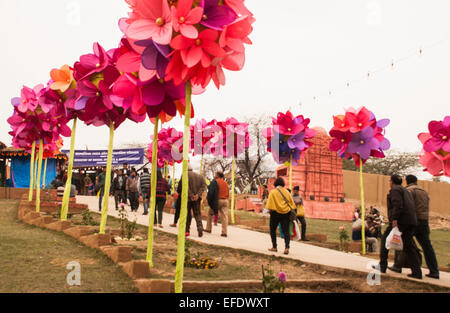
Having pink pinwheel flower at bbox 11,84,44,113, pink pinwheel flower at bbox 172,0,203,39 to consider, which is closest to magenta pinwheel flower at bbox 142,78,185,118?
pink pinwheel flower at bbox 172,0,203,39

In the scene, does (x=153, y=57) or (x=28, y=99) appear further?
(x=28, y=99)

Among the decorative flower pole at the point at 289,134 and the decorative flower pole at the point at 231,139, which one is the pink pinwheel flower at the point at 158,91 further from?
the decorative flower pole at the point at 231,139

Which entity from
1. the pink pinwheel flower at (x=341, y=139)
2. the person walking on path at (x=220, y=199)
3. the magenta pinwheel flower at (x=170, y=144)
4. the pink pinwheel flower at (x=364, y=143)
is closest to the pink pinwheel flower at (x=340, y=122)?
the pink pinwheel flower at (x=341, y=139)

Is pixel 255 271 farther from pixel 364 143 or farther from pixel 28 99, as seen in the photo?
pixel 28 99

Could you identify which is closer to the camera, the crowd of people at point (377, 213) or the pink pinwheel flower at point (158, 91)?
the pink pinwheel flower at point (158, 91)

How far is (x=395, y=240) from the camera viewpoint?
661 centimetres

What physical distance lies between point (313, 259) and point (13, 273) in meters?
5.16

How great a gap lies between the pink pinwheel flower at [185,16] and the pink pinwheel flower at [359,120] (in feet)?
24.6

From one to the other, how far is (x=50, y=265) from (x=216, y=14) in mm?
4305

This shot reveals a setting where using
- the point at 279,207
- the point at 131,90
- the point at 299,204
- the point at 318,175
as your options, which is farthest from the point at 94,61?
the point at 318,175

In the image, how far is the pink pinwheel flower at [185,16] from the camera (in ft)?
10.0

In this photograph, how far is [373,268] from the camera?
7055 mm
